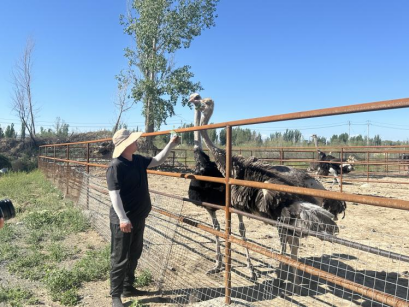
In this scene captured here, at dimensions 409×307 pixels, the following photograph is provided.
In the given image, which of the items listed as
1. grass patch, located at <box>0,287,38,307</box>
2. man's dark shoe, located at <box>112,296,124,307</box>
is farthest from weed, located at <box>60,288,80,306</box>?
man's dark shoe, located at <box>112,296,124,307</box>

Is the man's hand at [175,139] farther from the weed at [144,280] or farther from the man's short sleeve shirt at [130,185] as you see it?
the weed at [144,280]

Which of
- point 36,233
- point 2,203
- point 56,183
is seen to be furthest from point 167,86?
point 2,203

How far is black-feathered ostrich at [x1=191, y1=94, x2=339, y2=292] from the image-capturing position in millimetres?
2842

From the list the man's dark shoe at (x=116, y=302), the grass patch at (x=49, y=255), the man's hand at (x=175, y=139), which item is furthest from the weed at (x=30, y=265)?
the man's hand at (x=175, y=139)

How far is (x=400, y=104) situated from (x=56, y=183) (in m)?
10.1

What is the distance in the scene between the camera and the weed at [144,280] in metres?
3.53

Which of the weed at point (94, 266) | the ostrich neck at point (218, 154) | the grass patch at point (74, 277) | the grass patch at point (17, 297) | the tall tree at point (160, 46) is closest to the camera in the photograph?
the grass patch at point (17, 297)

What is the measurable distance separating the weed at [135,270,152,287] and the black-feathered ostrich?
3.82ft

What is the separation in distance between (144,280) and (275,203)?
1568mm

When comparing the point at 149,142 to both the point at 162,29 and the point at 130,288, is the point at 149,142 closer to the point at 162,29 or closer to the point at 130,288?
the point at 162,29

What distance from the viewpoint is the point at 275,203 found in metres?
3.10

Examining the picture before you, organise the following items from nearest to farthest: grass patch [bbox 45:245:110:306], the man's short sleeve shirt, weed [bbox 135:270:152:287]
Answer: the man's short sleeve shirt, grass patch [bbox 45:245:110:306], weed [bbox 135:270:152:287]

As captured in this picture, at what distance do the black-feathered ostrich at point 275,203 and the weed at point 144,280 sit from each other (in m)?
1.17

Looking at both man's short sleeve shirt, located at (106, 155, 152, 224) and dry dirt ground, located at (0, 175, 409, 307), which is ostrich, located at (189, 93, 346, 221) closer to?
dry dirt ground, located at (0, 175, 409, 307)
